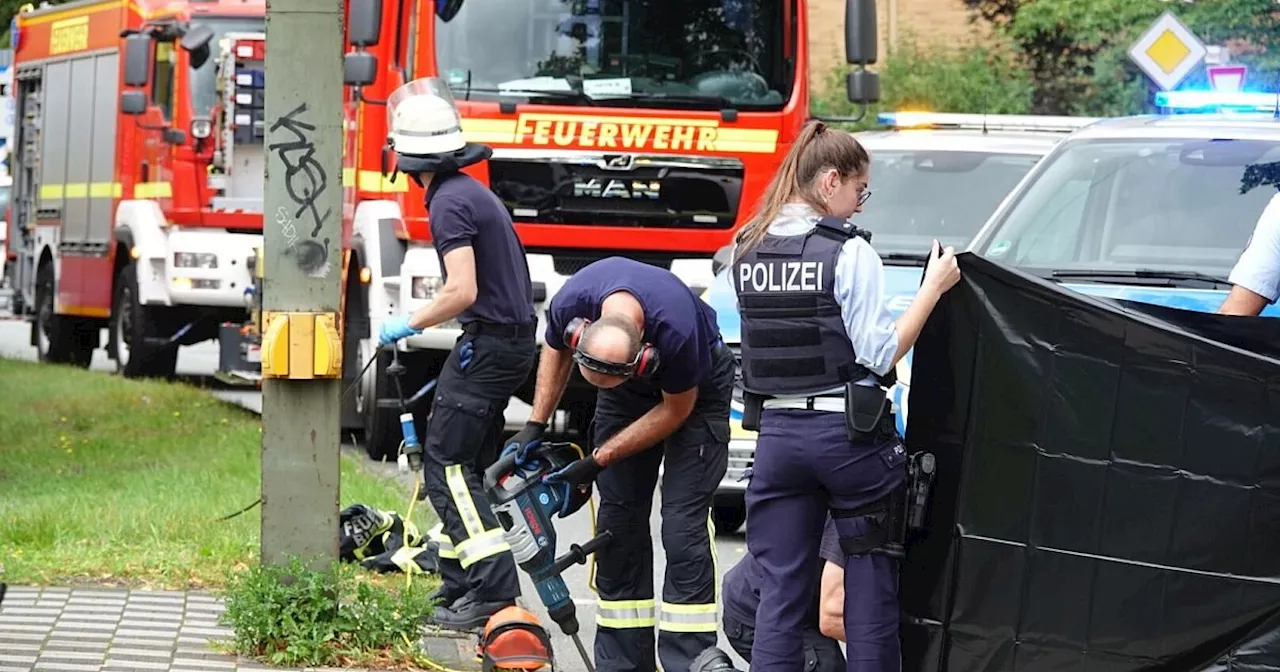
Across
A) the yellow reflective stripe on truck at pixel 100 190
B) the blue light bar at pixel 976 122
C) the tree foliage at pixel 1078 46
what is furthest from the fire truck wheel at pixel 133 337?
the tree foliage at pixel 1078 46

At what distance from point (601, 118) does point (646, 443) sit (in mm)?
6045

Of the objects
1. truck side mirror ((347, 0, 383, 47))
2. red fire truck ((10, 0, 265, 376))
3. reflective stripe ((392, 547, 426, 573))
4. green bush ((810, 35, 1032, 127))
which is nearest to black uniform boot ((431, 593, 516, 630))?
reflective stripe ((392, 547, 426, 573))

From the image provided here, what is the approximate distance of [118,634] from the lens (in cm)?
671

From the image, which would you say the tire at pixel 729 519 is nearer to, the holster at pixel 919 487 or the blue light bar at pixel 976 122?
the blue light bar at pixel 976 122

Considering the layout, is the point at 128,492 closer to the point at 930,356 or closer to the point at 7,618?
the point at 7,618

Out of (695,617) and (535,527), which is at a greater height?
(535,527)

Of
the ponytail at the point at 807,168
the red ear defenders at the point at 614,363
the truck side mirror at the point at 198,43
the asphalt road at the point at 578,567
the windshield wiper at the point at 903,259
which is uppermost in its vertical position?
the truck side mirror at the point at 198,43

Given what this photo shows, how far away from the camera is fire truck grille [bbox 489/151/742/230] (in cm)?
1191

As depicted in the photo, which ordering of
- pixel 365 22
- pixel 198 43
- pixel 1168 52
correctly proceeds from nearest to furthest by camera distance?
pixel 365 22
pixel 1168 52
pixel 198 43

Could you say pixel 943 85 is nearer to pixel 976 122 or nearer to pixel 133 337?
pixel 133 337

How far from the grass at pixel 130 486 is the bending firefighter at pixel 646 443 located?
1.89 m

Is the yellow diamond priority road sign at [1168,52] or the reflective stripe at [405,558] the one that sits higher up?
the yellow diamond priority road sign at [1168,52]

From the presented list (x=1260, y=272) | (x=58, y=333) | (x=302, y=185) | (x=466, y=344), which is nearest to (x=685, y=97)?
(x=466, y=344)

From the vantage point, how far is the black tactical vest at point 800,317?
5230 mm
